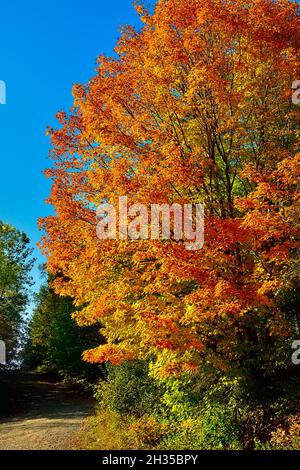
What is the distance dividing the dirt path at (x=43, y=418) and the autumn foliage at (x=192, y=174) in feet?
20.4

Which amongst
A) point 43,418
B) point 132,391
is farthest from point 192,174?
point 43,418

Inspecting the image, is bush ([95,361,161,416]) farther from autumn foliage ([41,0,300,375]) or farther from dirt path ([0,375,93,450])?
autumn foliage ([41,0,300,375])

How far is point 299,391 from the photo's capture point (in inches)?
475

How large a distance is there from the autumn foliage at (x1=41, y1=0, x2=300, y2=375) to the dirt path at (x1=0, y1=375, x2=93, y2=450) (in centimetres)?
623

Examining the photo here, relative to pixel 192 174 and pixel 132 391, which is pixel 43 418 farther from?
pixel 192 174

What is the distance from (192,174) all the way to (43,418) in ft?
63.9

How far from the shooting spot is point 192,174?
11.4m

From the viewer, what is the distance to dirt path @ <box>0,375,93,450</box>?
55.7 ft

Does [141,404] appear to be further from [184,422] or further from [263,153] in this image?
[263,153]

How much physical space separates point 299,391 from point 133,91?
1051 cm

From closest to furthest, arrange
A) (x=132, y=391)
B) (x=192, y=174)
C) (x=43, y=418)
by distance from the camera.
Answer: (x=192, y=174)
(x=132, y=391)
(x=43, y=418)

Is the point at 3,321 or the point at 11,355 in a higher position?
the point at 3,321

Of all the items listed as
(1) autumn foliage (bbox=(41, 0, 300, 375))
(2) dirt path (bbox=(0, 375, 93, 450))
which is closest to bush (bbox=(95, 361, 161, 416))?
(2) dirt path (bbox=(0, 375, 93, 450))
